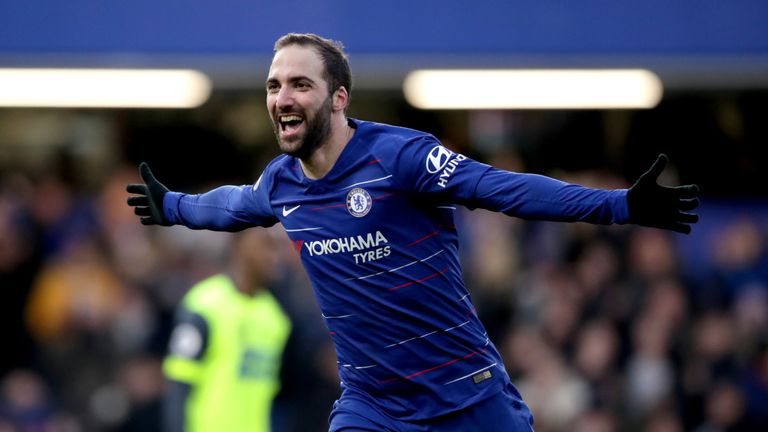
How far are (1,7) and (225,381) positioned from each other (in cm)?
507

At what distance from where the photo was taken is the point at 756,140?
489 inches

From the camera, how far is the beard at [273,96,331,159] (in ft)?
16.9

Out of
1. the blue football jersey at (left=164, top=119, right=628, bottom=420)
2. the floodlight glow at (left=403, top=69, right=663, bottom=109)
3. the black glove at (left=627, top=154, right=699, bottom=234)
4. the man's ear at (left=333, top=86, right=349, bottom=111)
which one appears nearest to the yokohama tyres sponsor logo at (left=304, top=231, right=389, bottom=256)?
the blue football jersey at (left=164, top=119, right=628, bottom=420)

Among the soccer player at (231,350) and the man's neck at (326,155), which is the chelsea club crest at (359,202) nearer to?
the man's neck at (326,155)

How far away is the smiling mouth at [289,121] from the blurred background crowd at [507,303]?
13.5ft

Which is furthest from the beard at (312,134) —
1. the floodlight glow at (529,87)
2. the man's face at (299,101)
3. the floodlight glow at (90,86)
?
the floodlight glow at (90,86)

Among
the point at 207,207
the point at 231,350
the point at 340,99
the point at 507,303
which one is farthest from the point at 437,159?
the point at 507,303

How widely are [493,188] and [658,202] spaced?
2.02 ft

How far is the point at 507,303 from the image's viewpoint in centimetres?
1066

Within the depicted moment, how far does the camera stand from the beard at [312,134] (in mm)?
5141

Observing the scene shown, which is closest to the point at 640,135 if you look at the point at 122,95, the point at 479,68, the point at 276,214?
the point at 479,68

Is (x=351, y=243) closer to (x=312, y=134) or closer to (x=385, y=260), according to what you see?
A: (x=385, y=260)

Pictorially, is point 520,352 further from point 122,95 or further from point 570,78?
A: point 122,95

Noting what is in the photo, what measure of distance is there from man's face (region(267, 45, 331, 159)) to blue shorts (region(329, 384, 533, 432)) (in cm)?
106
